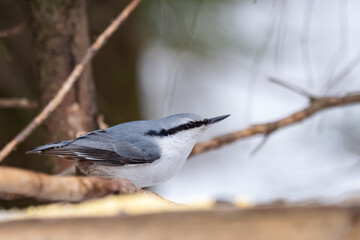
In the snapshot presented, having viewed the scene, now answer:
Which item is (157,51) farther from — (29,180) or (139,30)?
(29,180)

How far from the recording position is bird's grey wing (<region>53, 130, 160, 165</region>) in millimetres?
1241

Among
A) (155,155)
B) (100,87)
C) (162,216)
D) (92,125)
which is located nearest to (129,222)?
(162,216)

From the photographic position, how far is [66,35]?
139cm

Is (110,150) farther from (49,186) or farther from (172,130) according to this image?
(49,186)

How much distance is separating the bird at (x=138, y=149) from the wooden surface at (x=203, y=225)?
2.76 ft

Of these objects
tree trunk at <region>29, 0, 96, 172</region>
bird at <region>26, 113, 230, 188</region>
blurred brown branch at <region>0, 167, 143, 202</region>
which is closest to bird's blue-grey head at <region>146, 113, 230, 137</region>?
bird at <region>26, 113, 230, 188</region>

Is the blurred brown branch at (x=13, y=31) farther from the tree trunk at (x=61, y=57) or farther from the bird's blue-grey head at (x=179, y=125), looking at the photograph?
the bird's blue-grey head at (x=179, y=125)

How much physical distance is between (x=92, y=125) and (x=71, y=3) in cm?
33

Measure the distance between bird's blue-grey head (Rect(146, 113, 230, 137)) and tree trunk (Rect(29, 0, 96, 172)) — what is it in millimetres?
178

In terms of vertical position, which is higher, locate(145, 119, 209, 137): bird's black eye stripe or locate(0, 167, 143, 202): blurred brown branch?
locate(145, 119, 209, 137): bird's black eye stripe

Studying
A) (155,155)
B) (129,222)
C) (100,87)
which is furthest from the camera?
(100,87)

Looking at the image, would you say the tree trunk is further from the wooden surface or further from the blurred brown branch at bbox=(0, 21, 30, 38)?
the wooden surface

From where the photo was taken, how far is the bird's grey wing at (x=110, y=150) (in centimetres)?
124

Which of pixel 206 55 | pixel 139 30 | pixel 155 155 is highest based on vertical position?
pixel 139 30
